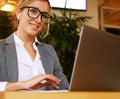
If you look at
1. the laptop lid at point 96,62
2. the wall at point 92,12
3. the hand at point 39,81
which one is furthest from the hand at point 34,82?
the wall at point 92,12

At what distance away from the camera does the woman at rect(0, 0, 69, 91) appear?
1.60 m

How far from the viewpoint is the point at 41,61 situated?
1774 mm

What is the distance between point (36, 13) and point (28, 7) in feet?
0.23

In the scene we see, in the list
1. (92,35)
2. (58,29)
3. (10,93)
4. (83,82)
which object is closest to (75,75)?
(83,82)

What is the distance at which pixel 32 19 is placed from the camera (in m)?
1.72

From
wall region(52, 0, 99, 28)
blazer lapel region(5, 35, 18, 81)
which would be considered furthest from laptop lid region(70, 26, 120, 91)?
wall region(52, 0, 99, 28)

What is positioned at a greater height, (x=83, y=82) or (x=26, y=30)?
(x=26, y=30)

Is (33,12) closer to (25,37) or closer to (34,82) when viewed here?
(25,37)

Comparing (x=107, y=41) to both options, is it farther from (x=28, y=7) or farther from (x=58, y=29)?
(x=58, y=29)

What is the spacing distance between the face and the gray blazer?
11 cm

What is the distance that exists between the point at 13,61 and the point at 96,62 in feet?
2.24

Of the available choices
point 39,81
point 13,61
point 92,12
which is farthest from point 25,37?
point 92,12

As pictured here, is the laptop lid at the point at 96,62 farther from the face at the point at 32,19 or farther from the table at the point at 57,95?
the face at the point at 32,19

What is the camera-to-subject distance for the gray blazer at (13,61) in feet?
5.16
